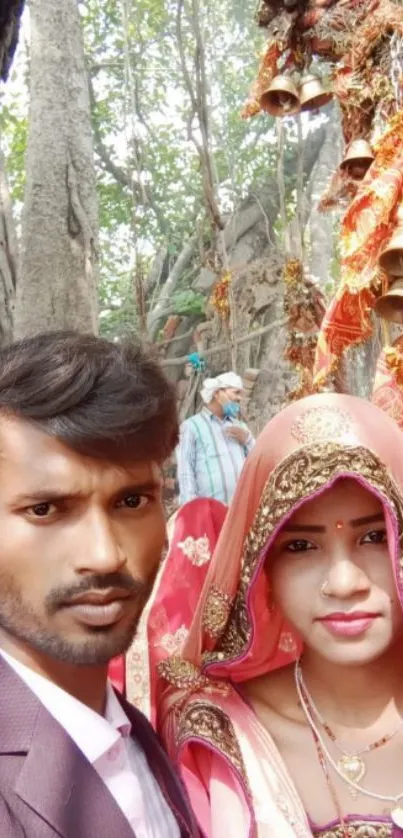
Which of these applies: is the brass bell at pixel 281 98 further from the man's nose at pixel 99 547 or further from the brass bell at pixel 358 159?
the man's nose at pixel 99 547

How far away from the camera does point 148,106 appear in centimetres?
1195

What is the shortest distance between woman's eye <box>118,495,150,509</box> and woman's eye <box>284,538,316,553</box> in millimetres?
347

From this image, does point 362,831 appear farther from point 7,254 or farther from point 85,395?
point 7,254

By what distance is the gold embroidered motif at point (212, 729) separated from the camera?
4.41 ft

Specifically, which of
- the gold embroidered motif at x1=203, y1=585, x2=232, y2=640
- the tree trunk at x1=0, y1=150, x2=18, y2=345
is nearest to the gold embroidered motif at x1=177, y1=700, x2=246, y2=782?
the gold embroidered motif at x1=203, y1=585, x2=232, y2=640

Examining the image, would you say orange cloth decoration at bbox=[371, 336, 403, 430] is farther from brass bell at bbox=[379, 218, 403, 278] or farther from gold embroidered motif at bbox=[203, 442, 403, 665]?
gold embroidered motif at bbox=[203, 442, 403, 665]

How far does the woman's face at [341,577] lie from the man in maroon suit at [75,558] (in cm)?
32

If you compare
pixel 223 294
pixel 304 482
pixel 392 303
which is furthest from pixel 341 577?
pixel 223 294

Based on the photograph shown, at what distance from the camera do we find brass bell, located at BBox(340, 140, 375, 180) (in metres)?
2.51

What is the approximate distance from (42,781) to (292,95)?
8.42ft

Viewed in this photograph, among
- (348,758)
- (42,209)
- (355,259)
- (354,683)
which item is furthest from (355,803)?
(42,209)

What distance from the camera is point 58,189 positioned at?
380 cm

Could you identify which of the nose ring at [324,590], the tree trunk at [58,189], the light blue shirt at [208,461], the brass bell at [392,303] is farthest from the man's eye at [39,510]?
the light blue shirt at [208,461]

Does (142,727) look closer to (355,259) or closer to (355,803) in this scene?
(355,803)
